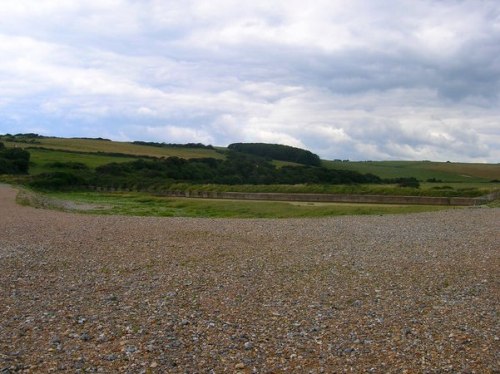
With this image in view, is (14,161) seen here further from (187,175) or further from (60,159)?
(187,175)

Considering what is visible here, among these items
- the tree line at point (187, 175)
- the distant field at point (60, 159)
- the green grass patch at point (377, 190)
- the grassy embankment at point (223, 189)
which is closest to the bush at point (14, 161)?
the distant field at point (60, 159)

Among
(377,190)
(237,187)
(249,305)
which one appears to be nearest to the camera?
(249,305)

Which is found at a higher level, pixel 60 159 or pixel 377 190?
pixel 60 159

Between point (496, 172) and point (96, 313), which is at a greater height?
point (496, 172)

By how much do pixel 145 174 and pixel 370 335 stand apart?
62321 millimetres

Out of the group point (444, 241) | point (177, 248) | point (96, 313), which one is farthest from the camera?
point (444, 241)

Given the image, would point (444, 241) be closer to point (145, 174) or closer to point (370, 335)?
point (370, 335)

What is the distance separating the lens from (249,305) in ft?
27.7

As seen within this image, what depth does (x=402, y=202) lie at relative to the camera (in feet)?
131

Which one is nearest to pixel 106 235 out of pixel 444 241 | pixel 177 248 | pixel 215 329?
pixel 177 248

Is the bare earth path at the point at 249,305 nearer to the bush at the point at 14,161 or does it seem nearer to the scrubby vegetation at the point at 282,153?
the bush at the point at 14,161

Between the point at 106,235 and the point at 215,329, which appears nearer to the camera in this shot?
the point at 215,329

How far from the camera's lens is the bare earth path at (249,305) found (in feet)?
20.4

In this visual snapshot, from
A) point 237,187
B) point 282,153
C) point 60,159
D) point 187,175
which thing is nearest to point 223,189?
point 237,187
